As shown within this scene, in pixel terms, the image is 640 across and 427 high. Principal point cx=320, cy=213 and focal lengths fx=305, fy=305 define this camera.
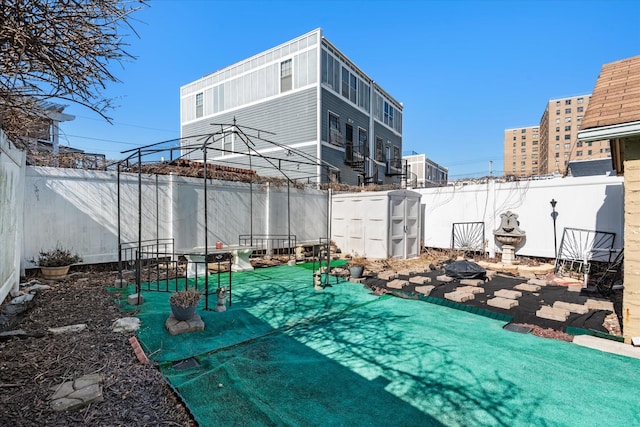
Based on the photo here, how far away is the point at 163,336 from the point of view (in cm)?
393

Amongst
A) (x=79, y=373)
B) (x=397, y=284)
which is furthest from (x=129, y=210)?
(x=397, y=284)

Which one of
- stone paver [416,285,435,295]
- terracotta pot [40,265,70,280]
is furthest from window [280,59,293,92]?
stone paver [416,285,435,295]

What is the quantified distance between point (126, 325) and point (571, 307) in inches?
267

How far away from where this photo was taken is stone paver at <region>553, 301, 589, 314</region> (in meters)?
4.84

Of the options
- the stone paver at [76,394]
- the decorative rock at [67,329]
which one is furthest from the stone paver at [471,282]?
the decorative rock at [67,329]

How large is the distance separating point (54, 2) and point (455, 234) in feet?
37.8

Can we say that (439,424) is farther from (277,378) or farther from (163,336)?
(163,336)

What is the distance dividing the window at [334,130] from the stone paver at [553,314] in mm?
12126

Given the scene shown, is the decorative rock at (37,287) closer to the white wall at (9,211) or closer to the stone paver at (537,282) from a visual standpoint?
the white wall at (9,211)

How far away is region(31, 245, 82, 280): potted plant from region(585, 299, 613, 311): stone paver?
1012 centimetres

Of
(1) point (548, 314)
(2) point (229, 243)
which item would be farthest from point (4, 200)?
(1) point (548, 314)

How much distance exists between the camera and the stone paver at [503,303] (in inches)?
202

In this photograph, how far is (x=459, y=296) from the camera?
567cm

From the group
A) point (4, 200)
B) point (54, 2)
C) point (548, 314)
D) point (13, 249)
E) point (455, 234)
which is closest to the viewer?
point (54, 2)
